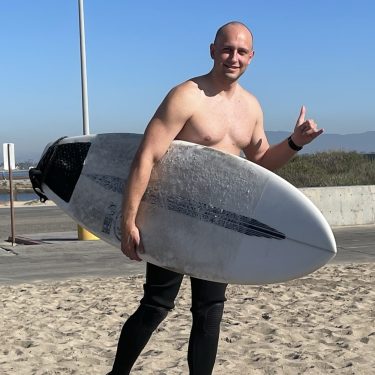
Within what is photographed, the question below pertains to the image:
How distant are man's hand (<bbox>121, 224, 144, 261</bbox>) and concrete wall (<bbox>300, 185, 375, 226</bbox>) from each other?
11.1 meters

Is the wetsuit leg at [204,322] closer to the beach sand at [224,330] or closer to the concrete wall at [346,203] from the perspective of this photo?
the beach sand at [224,330]

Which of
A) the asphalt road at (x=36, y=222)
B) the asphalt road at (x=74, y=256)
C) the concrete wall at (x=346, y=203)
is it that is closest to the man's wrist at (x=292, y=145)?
the asphalt road at (x=74, y=256)

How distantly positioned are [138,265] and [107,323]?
12.2ft

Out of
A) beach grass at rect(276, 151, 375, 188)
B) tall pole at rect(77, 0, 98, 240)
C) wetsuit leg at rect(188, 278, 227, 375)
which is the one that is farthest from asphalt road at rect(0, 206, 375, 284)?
wetsuit leg at rect(188, 278, 227, 375)

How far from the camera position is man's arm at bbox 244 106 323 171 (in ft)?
10.8

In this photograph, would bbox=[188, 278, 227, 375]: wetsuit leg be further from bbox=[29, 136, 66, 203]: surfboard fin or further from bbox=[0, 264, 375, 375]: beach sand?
bbox=[29, 136, 66, 203]: surfboard fin

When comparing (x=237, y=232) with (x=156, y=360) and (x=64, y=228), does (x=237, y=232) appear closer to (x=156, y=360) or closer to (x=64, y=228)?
(x=156, y=360)

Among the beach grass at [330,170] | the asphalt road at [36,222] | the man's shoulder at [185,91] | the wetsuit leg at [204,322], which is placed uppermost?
the man's shoulder at [185,91]

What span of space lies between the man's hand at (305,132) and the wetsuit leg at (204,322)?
31.3 inches

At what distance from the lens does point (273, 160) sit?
3428 mm

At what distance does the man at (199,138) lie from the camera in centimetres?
298

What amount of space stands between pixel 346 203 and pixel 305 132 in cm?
1119

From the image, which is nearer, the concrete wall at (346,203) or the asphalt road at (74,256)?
the asphalt road at (74,256)

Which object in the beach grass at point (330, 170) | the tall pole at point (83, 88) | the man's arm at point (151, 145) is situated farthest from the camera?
the beach grass at point (330, 170)
